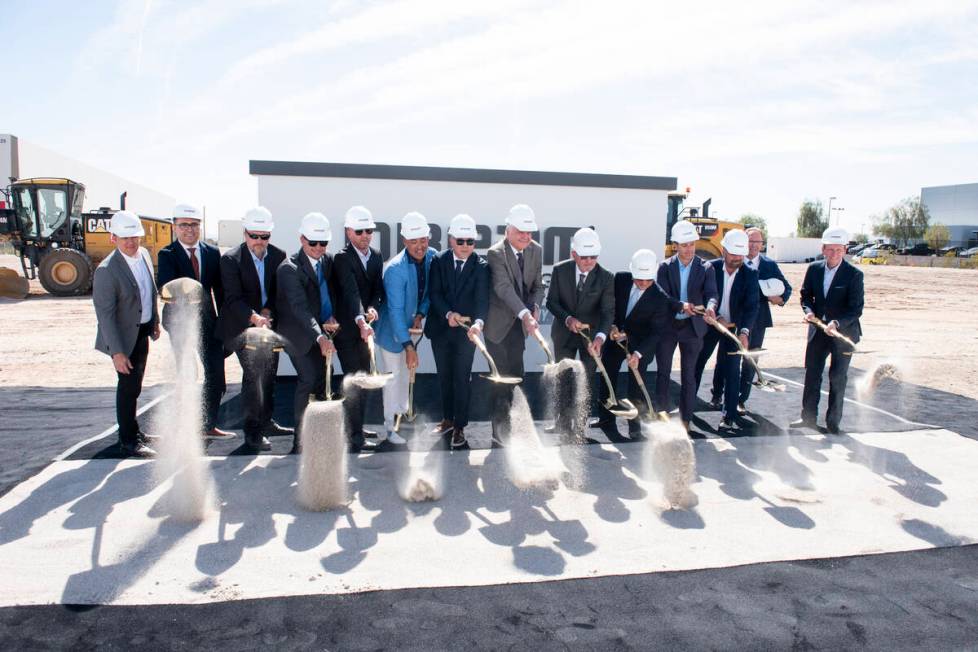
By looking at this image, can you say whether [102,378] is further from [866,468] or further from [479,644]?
[866,468]

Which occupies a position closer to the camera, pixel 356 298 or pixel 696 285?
pixel 356 298

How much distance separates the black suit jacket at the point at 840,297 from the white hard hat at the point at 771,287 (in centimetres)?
25

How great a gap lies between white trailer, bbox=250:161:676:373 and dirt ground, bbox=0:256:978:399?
8.41 ft

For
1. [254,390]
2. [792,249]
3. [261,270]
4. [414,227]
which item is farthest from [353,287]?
[792,249]

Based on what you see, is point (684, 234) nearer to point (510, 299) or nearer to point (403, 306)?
point (510, 299)

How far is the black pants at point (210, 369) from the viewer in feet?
19.2

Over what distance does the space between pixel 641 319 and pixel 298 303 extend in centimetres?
303

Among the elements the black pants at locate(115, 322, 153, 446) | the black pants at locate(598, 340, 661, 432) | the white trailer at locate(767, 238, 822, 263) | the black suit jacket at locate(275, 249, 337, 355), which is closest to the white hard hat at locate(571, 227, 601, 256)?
the black pants at locate(598, 340, 661, 432)

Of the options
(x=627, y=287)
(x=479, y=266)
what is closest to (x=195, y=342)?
(x=479, y=266)

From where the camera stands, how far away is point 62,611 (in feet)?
10.2

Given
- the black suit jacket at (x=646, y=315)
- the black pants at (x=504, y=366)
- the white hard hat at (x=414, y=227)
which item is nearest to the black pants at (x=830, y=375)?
the black suit jacket at (x=646, y=315)

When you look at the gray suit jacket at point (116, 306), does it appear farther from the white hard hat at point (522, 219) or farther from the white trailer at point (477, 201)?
the white trailer at point (477, 201)

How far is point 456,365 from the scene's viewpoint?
5.80 meters

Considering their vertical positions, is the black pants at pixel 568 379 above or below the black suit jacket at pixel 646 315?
below
